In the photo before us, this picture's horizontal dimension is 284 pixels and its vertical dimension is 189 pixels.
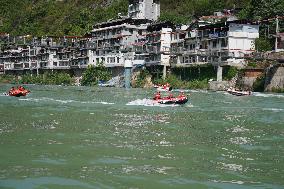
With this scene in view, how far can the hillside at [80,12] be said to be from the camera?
281 ft

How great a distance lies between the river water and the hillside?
53348 mm

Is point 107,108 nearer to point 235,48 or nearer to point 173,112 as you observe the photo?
point 173,112

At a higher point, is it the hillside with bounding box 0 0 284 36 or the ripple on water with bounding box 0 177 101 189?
the hillside with bounding box 0 0 284 36

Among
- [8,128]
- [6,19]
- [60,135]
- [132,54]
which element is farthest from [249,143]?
[6,19]

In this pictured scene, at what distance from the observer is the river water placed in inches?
528

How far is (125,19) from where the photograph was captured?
92062 mm

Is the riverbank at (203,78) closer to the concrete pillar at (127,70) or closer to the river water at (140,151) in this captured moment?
the concrete pillar at (127,70)

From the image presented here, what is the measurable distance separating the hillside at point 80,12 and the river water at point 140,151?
53.3 meters

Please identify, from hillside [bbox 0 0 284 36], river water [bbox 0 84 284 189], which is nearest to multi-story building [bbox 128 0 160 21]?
hillside [bbox 0 0 284 36]

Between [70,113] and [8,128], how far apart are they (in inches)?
355

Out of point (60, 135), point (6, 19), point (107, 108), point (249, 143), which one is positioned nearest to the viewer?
point (249, 143)

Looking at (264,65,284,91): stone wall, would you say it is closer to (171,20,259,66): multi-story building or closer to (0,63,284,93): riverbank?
(0,63,284,93): riverbank

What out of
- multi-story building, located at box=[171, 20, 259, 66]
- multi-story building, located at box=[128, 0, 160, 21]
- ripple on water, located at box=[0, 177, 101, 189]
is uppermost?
multi-story building, located at box=[128, 0, 160, 21]

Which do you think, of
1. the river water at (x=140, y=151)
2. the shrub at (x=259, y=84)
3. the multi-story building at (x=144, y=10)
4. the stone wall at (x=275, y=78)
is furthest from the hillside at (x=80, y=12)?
the river water at (x=140, y=151)
